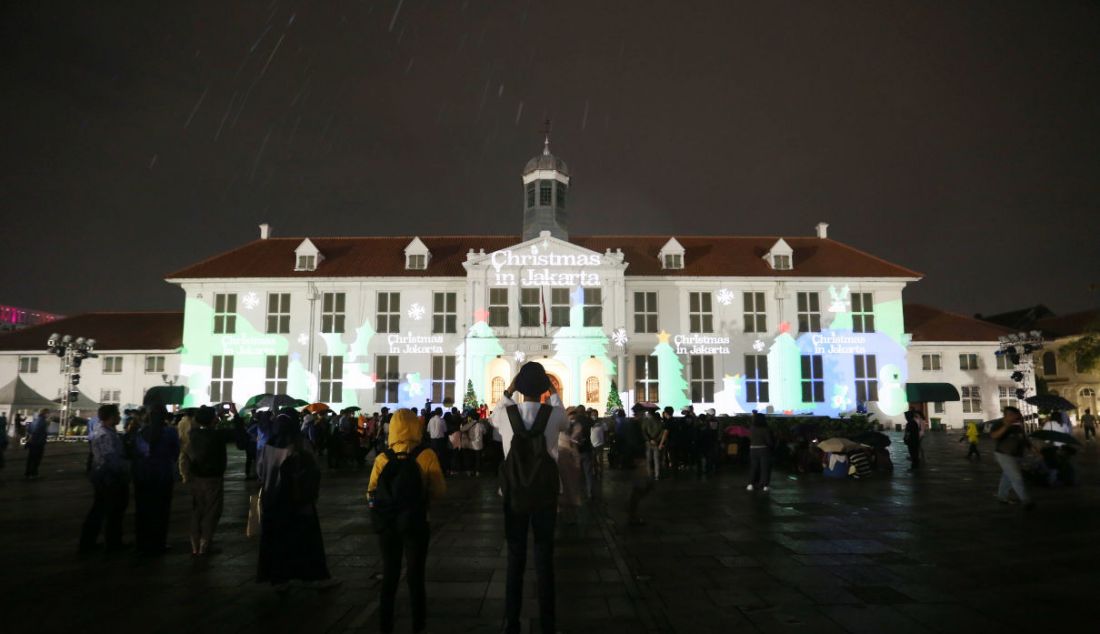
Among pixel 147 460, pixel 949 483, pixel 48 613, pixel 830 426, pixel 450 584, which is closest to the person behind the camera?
pixel 48 613

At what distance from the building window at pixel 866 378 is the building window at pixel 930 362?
304 inches

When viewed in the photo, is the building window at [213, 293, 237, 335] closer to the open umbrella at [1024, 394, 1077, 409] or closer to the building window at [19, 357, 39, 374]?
the building window at [19, 357, 39, 374]

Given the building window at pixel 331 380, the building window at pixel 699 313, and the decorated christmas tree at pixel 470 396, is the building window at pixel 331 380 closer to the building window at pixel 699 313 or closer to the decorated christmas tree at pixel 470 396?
the decorated christmas tree at pixel 470 396

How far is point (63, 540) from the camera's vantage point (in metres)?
9.44

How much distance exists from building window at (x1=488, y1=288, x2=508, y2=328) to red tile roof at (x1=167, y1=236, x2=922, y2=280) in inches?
110

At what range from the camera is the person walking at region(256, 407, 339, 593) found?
6.50 meters

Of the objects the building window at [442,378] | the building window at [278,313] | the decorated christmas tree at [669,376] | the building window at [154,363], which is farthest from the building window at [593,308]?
the building window at [154,363]

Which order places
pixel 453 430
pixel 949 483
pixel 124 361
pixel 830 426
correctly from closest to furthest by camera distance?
1. pixel 949 483
2. pixel 453 430
3. pixel 830 426
4. pixel 124 361

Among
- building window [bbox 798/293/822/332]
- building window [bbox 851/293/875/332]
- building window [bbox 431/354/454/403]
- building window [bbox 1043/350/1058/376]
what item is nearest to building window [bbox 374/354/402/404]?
building window [bbox 431/354/454/403]

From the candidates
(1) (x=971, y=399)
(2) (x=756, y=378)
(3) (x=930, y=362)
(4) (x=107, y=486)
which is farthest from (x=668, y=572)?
(1) (x=971, y=399)

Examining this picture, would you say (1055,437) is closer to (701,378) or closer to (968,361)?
(701,378)

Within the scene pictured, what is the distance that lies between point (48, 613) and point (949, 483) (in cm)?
1628

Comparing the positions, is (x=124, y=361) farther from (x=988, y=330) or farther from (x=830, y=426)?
(x=988, y=330)

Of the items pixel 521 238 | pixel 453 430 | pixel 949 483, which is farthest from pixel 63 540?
pixel 521 238
